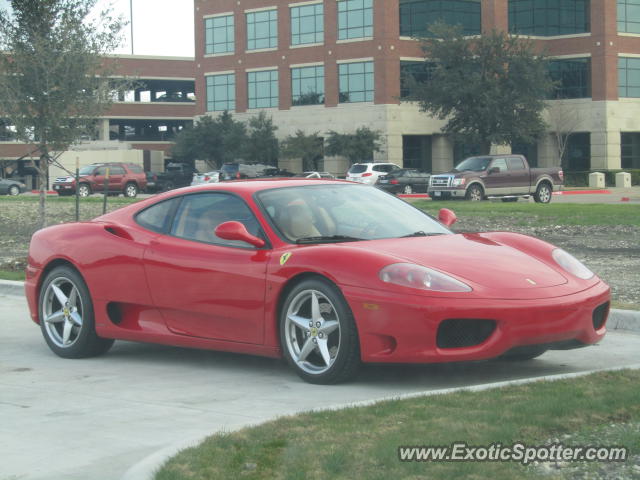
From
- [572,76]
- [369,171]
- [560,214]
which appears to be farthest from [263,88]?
[560,214]

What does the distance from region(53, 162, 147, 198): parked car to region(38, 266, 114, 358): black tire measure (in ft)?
140

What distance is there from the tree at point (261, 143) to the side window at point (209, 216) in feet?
193

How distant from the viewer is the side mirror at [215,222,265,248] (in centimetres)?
741

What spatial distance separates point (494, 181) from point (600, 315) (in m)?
30.9

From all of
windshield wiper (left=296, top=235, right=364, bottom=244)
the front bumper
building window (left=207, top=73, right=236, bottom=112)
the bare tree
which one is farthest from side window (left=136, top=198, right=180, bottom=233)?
building window (left=207, top=73, right=236, bottom=112)

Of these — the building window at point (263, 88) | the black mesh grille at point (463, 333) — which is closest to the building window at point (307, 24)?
the building window at point (263, 88)

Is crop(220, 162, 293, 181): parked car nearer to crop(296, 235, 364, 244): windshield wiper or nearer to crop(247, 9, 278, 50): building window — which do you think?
crop(247, 9, 278, 50): building window

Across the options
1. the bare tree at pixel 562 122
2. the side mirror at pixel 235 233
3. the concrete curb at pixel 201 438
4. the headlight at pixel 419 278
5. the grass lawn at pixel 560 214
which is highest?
the bare tree at pixel 562 122

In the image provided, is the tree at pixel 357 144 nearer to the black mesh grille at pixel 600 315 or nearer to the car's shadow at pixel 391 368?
the car's shadow at pixel 391 368

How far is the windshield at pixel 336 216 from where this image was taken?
25.0ft

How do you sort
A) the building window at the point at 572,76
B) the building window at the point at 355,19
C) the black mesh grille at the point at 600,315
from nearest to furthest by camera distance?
1. the black mesh grille at the point at 600,315
2. the building window at the point at 572,76
3. the building window at the point at 355,19

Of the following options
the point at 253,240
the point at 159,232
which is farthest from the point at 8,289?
the point at 253,240

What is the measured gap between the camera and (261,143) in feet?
219

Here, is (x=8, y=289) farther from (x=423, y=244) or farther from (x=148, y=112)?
(x=148, y=112)
